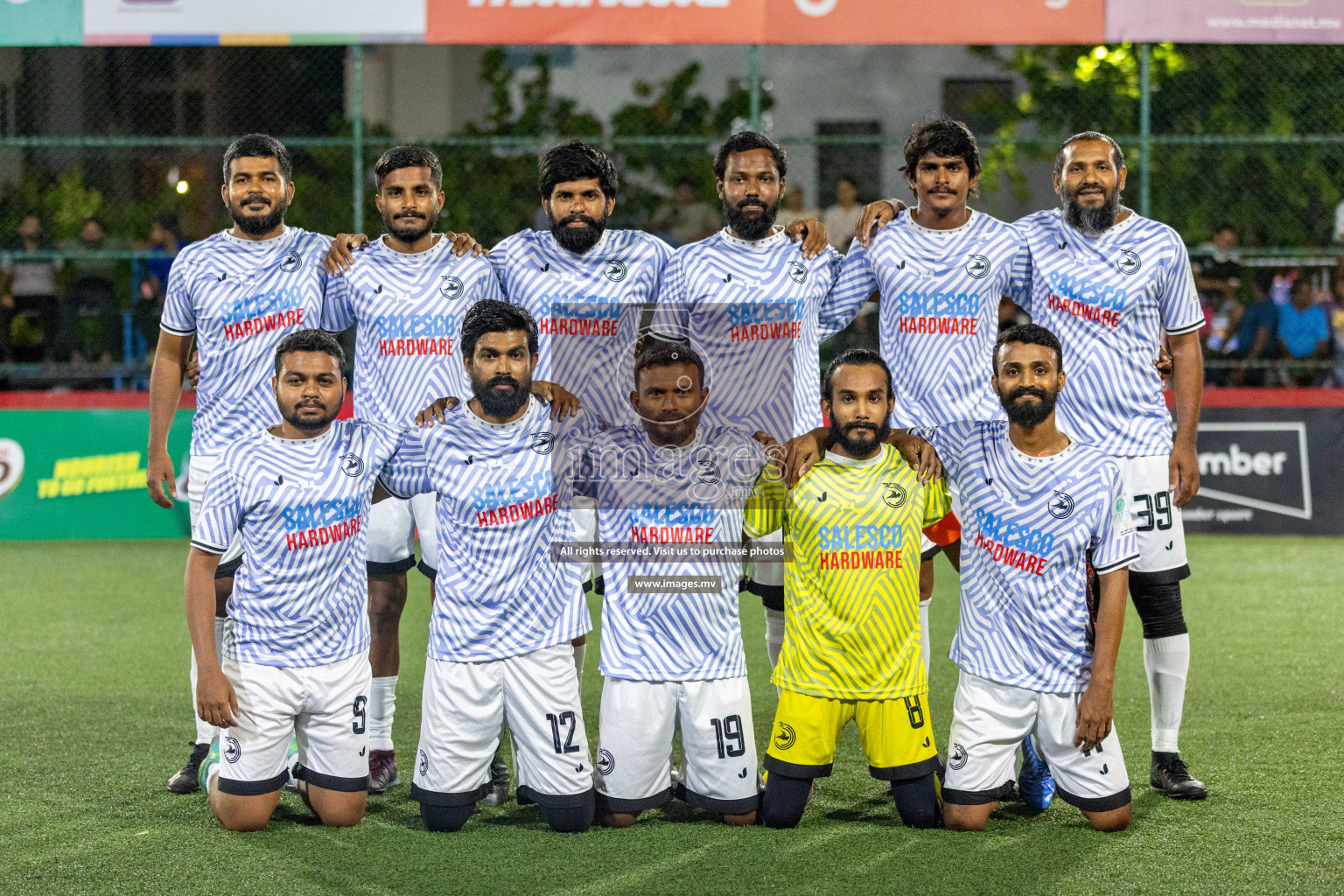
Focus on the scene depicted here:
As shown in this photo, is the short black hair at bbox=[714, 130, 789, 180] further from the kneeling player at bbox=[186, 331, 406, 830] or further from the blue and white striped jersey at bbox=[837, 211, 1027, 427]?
the kneeling player at bbox=[186, 331, 406, 830]

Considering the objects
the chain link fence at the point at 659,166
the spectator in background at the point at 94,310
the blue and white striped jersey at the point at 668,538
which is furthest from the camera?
the spectator in background at the point at 94,310

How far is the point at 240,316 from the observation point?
4.86m

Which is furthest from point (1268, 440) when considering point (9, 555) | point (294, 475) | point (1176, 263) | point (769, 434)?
point (9, 555)

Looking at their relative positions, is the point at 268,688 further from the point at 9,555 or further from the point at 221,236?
the point at 9,555

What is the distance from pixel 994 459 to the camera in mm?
4371

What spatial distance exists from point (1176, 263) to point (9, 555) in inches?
329

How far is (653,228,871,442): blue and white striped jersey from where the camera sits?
482 cm

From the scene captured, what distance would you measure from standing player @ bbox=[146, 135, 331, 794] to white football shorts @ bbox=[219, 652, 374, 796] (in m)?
0.61

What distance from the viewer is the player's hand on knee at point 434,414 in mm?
4430

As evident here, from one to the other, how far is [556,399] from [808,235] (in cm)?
112

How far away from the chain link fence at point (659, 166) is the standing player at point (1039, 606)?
6.38 meters

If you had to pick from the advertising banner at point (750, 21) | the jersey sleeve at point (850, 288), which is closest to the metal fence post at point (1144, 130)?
the advertising banner at point (750, 21)

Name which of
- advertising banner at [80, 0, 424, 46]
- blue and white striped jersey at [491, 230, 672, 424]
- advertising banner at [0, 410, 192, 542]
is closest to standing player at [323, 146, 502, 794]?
blue and white striped jersey at [491, 230, 672, 424]

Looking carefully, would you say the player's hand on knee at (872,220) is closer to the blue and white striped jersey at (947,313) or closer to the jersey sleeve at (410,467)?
the blue and white striped jersey at (947,313)
